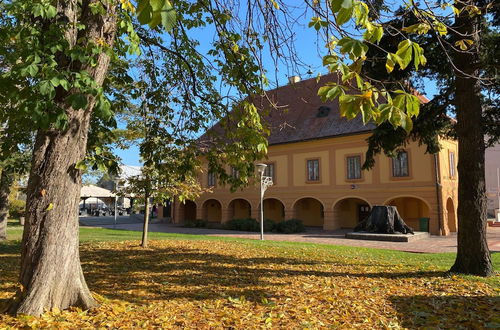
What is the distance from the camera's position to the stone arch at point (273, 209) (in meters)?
27.5

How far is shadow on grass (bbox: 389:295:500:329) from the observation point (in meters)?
3.98

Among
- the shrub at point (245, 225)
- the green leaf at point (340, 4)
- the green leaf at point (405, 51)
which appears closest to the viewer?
the green leaf at point (340, 4)

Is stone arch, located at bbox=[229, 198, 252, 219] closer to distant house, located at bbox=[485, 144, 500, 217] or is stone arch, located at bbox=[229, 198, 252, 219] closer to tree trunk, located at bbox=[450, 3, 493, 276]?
tree trunk, located at bbox=[450, 3, 493, 276]

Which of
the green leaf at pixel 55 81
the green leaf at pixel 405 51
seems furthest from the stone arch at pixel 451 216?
the green leaf at pixel 55 81

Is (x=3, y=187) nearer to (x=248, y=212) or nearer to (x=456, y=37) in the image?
(x=456, y=37)

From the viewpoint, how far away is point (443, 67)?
8.09m

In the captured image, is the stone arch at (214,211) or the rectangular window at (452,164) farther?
the stone arch at (214,211)

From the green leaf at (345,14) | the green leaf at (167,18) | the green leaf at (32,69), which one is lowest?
the green leaf at (167,18)

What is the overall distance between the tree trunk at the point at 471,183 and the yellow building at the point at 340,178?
10767 millimetres

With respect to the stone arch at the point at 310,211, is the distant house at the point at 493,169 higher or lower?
higher

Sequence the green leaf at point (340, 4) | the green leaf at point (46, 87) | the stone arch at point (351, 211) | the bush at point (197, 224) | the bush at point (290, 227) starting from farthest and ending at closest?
the bush at point (197, 224), the stone arch at point (351, 211), the bush at point (290, 227), the green leaf at point (46, 87), the green leaf at point (340, 4)

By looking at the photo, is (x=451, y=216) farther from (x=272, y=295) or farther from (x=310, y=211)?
(x=272, y=295)

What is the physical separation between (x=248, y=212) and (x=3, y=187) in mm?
18340

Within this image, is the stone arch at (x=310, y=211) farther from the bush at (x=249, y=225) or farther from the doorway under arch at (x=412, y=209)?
the doorway under arch at (x=412, y=209)
